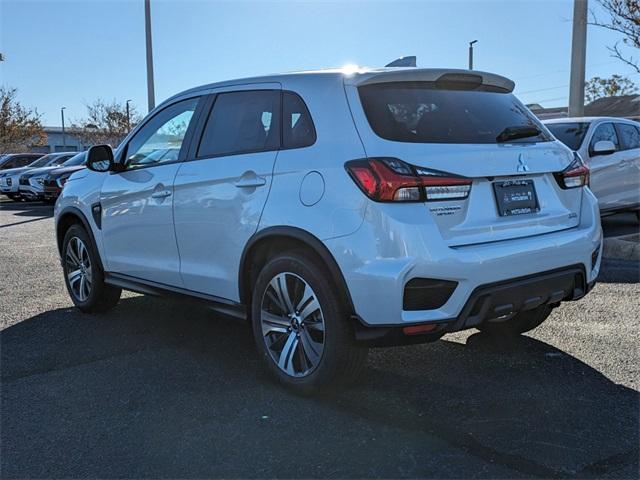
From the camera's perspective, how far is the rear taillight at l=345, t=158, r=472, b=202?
3176mm

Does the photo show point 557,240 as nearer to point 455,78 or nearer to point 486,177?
point 486,177

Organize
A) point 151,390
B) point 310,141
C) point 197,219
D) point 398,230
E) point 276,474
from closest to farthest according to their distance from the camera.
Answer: point 276,474, point 398,230, point 310,141, point 151,390, point 197,219

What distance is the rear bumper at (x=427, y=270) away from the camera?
3.13 metres

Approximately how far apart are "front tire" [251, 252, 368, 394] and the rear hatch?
0.72 metres

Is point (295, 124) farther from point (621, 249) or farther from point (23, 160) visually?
point (23, 160)

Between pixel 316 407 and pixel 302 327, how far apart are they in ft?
1.46

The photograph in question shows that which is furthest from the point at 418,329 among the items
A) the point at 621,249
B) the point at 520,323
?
the point at 621,249

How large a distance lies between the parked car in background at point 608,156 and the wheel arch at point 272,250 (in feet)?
20.8

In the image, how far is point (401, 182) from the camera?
3.18 meters

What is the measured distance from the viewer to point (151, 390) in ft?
12.6

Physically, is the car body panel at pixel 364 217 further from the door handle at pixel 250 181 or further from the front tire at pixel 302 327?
the front tire at pixel 302 327

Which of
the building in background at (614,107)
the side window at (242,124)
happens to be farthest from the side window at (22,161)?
the building in background at (614,107)

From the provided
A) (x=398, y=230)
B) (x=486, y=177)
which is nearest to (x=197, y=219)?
(x=398, y=230)

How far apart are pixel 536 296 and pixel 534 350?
1057 mm
